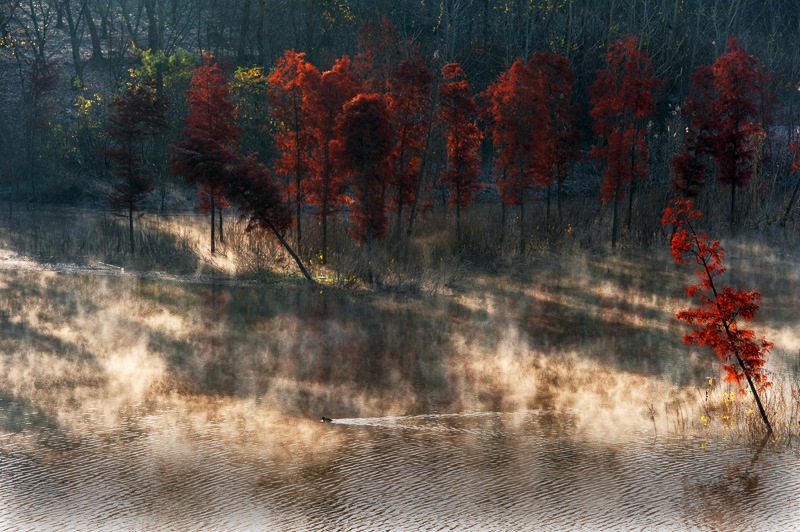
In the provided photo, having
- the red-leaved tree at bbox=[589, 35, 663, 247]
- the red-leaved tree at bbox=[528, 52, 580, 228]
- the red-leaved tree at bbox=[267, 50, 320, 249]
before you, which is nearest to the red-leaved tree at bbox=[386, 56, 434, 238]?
the red-leaved tree at bbox=[267, 50, 320, 249]

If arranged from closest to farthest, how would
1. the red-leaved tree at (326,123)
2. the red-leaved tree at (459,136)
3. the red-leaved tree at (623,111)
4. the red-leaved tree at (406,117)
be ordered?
the red-leaved tree at (326,123) → the red-leaved tree at (406,117) → the red-leaved tree at (459,136) → the red-leaved tree at (623,111)

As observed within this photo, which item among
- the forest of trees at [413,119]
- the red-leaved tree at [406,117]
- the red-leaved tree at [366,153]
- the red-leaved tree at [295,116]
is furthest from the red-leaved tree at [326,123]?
the red-leaved tree at [406,117]

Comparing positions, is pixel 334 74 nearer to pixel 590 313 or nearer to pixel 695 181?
pixel 590 313

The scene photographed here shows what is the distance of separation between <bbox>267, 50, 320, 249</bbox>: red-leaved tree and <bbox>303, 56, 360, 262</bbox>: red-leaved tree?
280 millimetres

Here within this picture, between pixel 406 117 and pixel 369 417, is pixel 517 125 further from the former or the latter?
pixel 369 417

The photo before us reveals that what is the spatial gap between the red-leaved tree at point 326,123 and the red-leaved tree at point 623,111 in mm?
8934

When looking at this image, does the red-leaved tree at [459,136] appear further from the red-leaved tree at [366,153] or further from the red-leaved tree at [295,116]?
the red-leaved tree at [295,116]

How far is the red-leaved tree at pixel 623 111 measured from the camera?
3020 cm

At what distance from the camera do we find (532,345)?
1722 centimetres

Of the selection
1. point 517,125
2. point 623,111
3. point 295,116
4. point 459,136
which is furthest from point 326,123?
point 623,111

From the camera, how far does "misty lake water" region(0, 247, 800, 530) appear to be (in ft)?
30.2

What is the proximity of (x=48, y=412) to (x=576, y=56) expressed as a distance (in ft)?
142

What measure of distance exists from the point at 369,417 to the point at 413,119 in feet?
57.9

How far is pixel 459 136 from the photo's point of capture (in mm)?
28422
